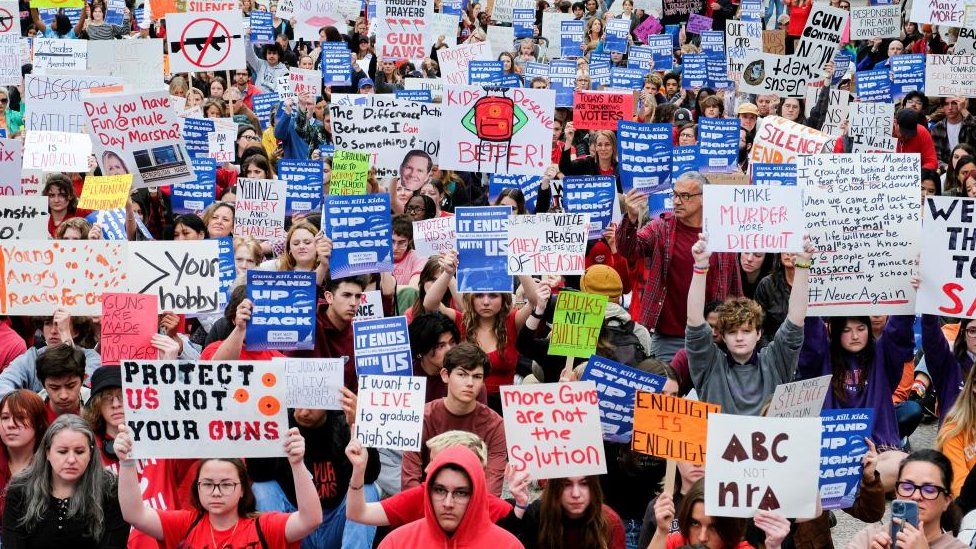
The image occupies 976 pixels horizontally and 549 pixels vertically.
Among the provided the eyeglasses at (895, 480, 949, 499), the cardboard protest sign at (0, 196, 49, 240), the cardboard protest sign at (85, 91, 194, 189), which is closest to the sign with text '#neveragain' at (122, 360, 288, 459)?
the eyeglasses at (895, 480, 949, 499)

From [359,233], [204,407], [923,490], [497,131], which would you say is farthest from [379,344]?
[497,131]

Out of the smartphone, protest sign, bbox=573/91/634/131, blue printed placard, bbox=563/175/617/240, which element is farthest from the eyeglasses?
protest sign, bbox=573/91/634/131

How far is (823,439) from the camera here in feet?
22.5

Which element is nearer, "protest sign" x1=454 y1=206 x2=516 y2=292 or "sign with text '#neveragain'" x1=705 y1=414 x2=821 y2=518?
"sign with text '#neveragain'" x1=705 y1=414 x2=821 y2=518

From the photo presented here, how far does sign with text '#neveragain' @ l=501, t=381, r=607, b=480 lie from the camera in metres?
7.01

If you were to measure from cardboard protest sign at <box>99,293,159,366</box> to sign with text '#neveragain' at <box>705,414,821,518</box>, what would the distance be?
336cm

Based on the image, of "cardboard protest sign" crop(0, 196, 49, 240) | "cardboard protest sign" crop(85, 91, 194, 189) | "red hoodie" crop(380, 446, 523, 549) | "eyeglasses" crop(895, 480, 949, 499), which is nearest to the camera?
"red hoodie" crop(380, 446, 523, 549)

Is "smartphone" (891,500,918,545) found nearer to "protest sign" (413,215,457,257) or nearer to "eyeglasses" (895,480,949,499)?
"eyeglasses" (895,480,949,499)

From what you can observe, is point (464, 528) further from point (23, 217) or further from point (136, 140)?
point (136, 140)

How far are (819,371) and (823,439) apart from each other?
1724mm

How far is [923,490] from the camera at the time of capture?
6191mm

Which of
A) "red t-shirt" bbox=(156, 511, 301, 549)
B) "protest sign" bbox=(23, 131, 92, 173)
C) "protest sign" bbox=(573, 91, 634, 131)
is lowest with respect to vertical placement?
"red t-shirt" bbox=(156, 511, 301, 549)

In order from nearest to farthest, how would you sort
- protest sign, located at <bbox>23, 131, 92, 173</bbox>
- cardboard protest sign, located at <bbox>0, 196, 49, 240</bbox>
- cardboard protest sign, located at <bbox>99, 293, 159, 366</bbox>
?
cardboard protest sign, located at <bbox>99, 293, 159, 366</bbox>, cardboard protest sign, located at <bbox>0, 196, 49, 240</bbox>, protest sign, located at <bbox>23, 131, 92, 173</bbox>

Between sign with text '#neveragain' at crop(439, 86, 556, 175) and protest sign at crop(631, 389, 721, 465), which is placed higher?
sign with text '#neveragain' at crop(439, 86, 556, 175)
